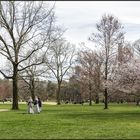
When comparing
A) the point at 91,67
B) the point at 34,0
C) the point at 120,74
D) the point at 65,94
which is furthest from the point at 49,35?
the point at 65,94

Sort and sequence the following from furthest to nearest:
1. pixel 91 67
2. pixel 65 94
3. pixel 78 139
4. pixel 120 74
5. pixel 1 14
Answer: pixel 65 94, pixel 91 67, pixel 1 14, pixel 120 74, pixel 78 139

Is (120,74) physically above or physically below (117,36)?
below

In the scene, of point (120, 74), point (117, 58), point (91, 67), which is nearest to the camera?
point (120, 74)

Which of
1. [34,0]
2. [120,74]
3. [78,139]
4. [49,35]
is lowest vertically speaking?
[78,139]

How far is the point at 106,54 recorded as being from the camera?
217 ft

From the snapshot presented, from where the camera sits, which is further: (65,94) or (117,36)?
(65,94)

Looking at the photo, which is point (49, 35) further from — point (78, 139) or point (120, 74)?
point (78, 139)

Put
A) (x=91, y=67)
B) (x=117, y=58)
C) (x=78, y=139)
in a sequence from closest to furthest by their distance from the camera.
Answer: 1. (x=78, y=139)
2. (x=117, y=58)
3. (x=91, y=67)

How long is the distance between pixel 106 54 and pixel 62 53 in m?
38.5

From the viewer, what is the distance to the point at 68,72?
349 ft

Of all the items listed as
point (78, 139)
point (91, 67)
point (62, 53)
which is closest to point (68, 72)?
point (62, 53)

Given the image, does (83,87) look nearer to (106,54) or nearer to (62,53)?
(62,53)

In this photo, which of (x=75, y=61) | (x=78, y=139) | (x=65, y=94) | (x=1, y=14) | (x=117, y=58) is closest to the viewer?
(x=78, y=139)

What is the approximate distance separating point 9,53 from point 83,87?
Result: 50.2m
